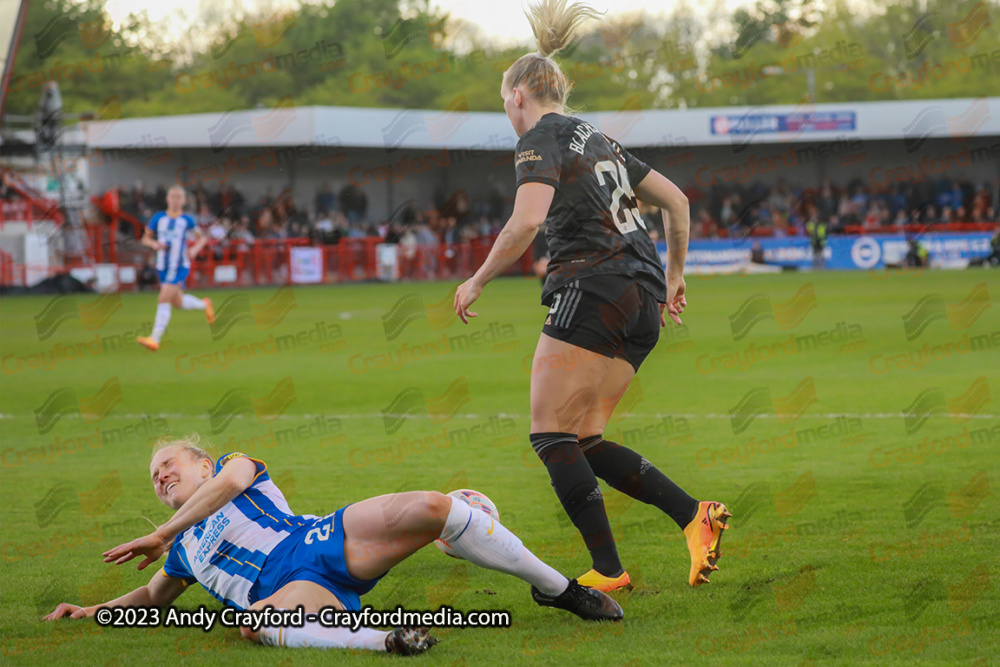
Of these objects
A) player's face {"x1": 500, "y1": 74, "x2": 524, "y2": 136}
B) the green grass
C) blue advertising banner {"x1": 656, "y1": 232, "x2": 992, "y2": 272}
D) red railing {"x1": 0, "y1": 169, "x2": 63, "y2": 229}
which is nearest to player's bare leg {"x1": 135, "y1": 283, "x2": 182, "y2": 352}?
the green grass

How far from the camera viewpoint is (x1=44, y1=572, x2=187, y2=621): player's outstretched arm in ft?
13.9

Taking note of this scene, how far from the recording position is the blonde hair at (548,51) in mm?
4363

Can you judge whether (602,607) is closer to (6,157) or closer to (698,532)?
(698,532)

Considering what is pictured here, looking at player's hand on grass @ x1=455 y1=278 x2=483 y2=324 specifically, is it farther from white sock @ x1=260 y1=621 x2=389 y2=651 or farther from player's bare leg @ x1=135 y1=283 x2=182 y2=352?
player's bare leg @ x1=135 y1=283 x2=182 y2=352

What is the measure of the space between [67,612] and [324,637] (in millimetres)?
1273

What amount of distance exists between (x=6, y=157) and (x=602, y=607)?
3697 centimetres

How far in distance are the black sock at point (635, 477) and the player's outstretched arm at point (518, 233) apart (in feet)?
3.11

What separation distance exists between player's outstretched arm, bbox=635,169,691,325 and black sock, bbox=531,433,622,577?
2.49ft

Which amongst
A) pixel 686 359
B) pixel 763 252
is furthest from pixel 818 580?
pixel 763 252

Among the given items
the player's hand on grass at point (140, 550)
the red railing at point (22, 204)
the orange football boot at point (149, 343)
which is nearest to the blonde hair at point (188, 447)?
the player's hand on grass at point (140, 550)

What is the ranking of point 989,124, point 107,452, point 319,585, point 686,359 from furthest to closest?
point 989,124 < point 686,359 < point 107,452 < point 319,585

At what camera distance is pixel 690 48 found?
223 feet

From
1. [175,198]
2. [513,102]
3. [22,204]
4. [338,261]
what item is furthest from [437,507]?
[22,204]

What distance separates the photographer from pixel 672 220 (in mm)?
4746
